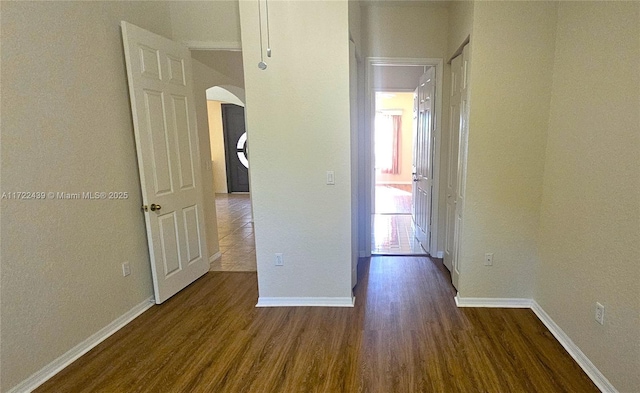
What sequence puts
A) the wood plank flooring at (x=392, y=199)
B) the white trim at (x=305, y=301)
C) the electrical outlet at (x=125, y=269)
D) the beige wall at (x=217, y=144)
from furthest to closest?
1. the beige wall at (x=217, y=144)
2. the wood plank flooring at (x=392, y=199)
3. the white trim at (x=305, y=301)
4. the electrical outlet at (x=125, y=269)

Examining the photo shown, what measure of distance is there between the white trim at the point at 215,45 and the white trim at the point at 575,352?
3.43 meters

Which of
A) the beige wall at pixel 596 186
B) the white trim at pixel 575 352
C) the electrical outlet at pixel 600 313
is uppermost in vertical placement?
the beige wall at pixel 596 186

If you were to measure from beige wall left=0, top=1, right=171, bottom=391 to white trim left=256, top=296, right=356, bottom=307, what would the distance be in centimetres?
109

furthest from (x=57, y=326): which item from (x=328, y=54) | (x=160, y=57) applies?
(x=328, y=54)

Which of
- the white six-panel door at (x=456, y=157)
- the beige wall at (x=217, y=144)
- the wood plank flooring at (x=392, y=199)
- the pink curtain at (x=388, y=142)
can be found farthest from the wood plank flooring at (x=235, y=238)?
the pink curtain at (x=388, y=142)

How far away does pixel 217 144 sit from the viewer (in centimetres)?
877

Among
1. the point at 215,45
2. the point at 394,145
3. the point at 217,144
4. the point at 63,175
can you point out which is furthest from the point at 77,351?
the point at 394,145

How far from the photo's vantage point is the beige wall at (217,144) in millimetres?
8531

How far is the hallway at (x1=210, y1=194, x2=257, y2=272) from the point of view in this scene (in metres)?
3.65

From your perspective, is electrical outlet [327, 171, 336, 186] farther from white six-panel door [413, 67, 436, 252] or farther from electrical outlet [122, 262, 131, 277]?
electrical outlet [122, 262, 131, 277]

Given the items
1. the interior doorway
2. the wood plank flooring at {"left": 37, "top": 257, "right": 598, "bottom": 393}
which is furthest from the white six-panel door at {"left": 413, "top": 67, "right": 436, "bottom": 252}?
the interior doorway

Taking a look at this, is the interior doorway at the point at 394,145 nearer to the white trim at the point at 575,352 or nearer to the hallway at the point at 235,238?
the hallway at the point at 235,238

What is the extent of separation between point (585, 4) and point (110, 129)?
3.32m

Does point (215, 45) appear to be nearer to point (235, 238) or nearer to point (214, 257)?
point (214, 257)
